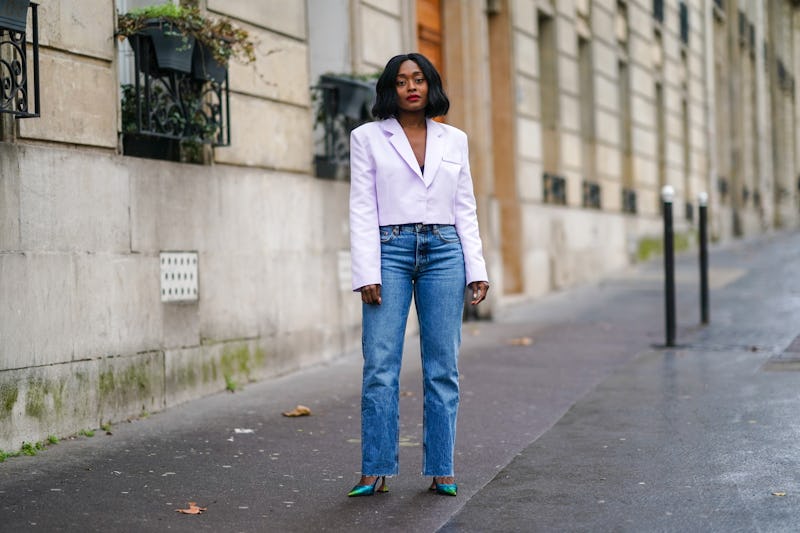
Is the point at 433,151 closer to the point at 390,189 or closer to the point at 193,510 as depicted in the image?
the point at 390,189

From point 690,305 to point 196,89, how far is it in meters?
7.59

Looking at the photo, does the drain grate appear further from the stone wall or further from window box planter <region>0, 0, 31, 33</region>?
window box planter <region>0, 0, 31, 33</region>

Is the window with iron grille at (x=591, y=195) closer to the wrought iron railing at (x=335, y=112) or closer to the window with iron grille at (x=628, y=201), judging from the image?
the window with iron grille at (x=628, y=201)

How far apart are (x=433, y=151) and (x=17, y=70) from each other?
7.55 feet

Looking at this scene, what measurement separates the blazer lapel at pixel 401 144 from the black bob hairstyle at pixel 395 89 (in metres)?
0.05

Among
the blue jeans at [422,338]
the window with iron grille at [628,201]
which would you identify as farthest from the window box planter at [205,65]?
the window with iron grille at [628,201]

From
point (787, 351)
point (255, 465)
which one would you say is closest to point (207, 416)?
point (255, 465)

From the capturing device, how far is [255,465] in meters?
5.65

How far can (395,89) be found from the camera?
4.93m

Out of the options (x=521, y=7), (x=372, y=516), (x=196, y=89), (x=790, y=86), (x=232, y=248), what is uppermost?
(x=790, y=86)

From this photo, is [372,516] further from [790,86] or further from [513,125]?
[790,86]

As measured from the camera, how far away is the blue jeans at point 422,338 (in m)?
4.89

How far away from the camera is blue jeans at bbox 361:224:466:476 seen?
4.89m

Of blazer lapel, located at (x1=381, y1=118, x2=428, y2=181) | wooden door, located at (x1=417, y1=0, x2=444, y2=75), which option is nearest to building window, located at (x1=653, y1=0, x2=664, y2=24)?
wooden door, located at (x1=417, y1=0, x2=444, y2=75)
